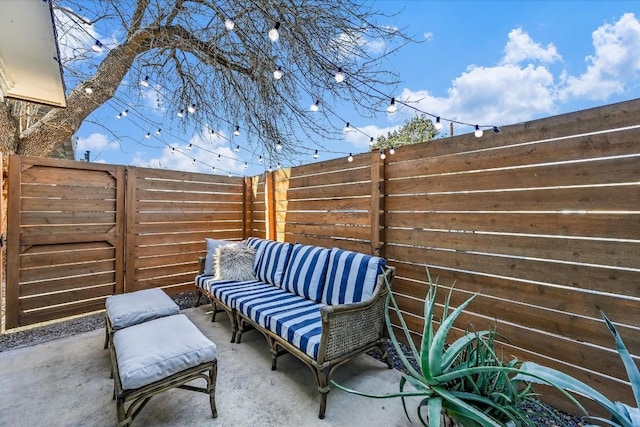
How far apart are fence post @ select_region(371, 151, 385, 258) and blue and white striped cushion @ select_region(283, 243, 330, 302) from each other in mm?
494

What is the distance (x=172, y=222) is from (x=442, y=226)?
359cm

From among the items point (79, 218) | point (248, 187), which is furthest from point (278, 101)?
point (79, 218)

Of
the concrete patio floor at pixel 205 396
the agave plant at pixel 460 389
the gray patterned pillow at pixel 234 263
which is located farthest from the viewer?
the gray patterned pillow at pixel 234 263

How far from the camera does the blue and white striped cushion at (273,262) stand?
3125 millimetres

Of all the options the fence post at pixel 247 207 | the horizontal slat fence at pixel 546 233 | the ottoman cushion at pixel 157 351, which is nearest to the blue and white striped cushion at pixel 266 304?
the ottoman cushion at pixel 157 351

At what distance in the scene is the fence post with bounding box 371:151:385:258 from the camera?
2.74 m

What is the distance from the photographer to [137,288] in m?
3.68

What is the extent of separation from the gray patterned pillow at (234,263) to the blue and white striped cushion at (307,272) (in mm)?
647

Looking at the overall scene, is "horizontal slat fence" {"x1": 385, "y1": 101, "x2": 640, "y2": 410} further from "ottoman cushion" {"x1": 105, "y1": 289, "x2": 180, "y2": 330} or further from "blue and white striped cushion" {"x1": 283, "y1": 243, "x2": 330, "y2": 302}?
"ottoman cushion" {"x1": 105, "y1": 289, "x2": 180, "y2": 330}

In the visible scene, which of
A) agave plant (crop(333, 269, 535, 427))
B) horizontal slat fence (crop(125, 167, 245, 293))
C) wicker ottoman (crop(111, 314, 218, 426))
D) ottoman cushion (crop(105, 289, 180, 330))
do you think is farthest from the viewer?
horizontal slat fence (crop(125, 167, 245, 293))

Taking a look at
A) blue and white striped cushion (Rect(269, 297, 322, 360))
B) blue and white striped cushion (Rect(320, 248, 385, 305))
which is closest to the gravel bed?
blue and white striped cushion (Rect(320, 248, 385, 305))

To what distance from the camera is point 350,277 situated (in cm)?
241

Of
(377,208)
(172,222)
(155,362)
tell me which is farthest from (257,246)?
(155,362)

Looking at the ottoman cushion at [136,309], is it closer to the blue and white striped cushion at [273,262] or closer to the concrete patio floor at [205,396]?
the concrete patio floor at [205,396]
